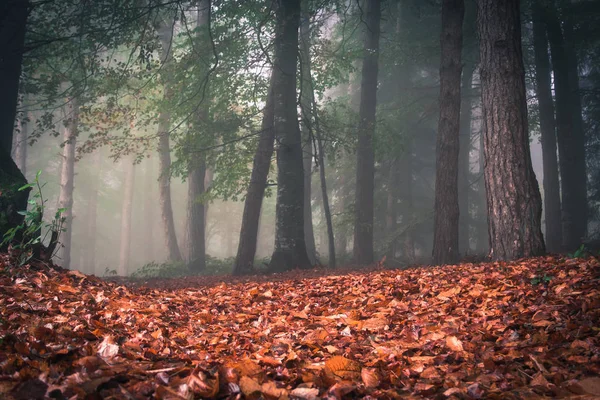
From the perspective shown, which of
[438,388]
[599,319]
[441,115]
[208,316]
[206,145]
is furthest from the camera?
[206,145]

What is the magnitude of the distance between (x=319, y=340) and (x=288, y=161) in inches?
271

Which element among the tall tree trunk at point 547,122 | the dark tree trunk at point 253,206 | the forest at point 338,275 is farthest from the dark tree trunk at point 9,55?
the tall tree trunk at point 547,122

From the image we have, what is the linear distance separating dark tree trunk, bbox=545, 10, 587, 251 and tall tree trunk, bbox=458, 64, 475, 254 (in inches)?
153

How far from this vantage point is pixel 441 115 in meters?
8.53

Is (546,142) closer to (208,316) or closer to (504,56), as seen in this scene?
(504,56)

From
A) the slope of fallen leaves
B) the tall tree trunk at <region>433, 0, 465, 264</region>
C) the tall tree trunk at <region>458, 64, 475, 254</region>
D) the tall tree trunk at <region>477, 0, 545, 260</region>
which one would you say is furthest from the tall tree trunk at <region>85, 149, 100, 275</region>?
the tall tree trunk at <region>477, 0, 545, 260</region>

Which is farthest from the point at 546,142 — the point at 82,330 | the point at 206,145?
the point at 82,330

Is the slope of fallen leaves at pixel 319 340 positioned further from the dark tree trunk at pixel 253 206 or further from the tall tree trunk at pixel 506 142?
the dark tree trunk at pixel 253 206

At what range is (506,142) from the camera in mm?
6129

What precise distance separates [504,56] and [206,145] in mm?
8191

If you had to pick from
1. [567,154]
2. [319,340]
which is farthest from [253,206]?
[567,154]

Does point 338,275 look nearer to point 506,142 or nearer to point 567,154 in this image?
point 506,142

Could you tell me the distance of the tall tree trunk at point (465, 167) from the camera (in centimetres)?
1794

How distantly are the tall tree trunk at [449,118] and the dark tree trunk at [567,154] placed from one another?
6.74 meters
